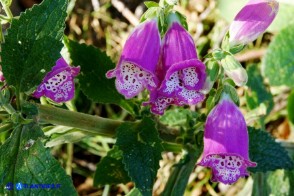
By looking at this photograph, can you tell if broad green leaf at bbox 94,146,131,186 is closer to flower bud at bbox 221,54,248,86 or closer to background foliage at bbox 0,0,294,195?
background foliage at bbox 0,0,294,195

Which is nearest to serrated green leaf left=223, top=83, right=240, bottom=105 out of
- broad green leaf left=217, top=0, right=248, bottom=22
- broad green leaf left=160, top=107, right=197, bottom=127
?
broad green leaf left=160, top=107, right=197, bottom=127

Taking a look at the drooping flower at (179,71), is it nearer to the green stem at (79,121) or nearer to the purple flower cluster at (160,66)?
the purple flower cluster at (160,66)

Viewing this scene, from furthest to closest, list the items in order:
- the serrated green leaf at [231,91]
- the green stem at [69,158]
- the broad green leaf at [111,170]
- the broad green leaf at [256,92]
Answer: the green stem at [69,158] → the broad green leaf at [256,92] → the broad green leaf at [111,170] → the serrated green leaf at [231,91]

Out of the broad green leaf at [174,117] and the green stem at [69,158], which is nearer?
the broad green leaf at [174,117]

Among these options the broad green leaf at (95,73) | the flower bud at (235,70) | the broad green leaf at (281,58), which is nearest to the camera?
the flower bud at (235,70)

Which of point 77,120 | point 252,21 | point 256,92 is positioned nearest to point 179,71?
point 252,21

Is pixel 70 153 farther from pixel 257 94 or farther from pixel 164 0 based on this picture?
pixel 164 0

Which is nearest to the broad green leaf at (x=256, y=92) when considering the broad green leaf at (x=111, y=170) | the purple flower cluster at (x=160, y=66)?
the broad green leaf at (x=111, y=170)
